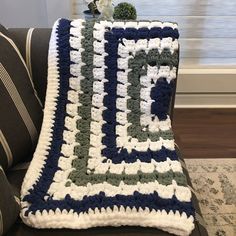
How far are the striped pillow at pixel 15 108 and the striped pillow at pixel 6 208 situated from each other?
0.70 feet

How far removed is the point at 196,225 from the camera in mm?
980

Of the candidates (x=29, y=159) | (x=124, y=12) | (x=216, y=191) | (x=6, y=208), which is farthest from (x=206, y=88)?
(x=6, y=208)

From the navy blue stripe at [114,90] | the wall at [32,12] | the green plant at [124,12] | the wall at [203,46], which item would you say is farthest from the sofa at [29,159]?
the wall at [203,46]

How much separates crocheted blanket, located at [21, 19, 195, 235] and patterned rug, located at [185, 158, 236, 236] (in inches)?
22.2

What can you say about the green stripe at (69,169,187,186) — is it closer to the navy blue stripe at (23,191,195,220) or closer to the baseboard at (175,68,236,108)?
the navy blue stripe at (23,191,195,220)

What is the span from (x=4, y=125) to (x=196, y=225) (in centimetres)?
62

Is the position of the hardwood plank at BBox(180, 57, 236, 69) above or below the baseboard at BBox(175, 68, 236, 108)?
above

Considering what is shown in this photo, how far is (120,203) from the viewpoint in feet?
3.20

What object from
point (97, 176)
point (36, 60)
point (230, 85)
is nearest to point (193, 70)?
point (230, 85)

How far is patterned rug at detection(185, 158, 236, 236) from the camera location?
5.07 feet

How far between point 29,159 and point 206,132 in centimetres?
125

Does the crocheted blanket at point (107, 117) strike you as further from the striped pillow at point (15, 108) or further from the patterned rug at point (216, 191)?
the patterned rug at point (216, 191)

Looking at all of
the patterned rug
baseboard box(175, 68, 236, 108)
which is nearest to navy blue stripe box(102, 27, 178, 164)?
the patterned rug

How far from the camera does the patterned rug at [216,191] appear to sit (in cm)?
154
